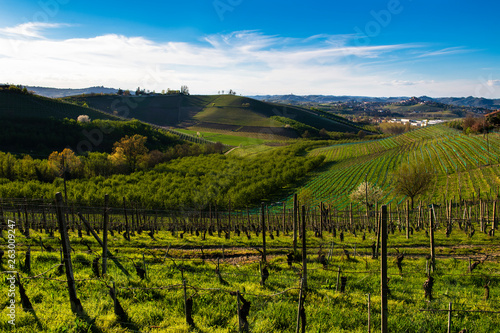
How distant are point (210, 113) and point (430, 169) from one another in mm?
125426

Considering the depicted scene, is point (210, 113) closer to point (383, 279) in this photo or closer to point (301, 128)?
point (301, 128)

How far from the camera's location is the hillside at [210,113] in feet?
435

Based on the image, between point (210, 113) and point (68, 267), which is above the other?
point (210, 113)

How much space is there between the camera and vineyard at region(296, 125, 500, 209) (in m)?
37.0

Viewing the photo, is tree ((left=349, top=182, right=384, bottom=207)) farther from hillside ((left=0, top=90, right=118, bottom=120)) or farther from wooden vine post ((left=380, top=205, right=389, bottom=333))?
hillside ((left=0, top=90, right=118, bottom=120))

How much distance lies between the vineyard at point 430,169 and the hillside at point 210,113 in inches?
2318

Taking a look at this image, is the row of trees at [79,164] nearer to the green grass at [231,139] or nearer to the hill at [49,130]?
the hill at [49,130]

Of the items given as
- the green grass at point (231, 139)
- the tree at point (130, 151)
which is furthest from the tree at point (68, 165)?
the green grass at point (231, 139)

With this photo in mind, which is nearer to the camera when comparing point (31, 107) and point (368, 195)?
point (368, 195)

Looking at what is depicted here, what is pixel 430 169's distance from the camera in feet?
154

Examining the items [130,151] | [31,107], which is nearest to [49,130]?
[31,107]

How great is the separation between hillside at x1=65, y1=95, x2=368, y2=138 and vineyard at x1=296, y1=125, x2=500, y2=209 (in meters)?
58.9

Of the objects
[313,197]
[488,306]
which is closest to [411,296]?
[488,306]

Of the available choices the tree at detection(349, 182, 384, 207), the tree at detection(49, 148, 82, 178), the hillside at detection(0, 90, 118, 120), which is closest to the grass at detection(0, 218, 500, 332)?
the tree at detection(349, 182, 384, 207)
